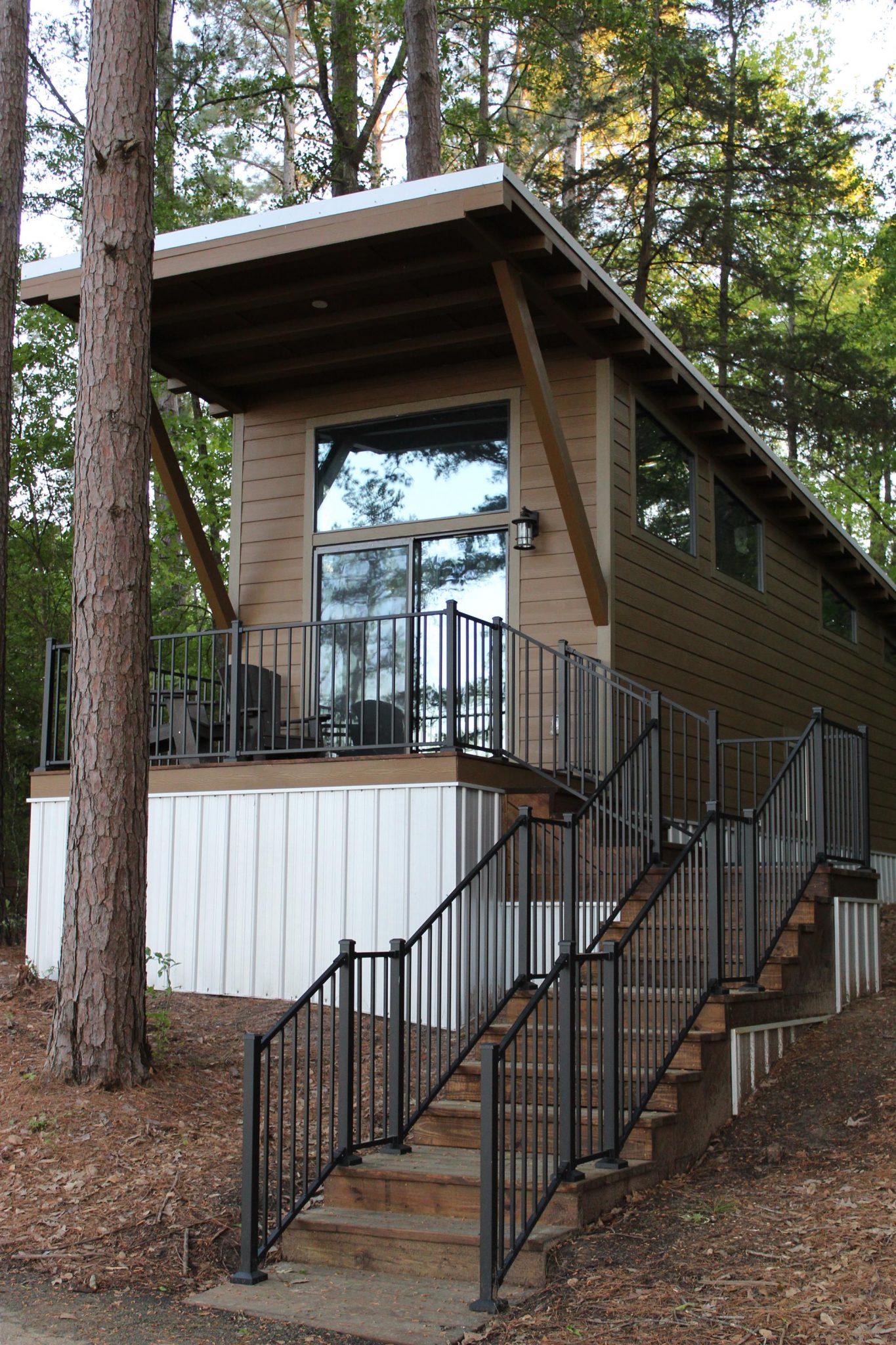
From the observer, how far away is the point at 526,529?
9.91m

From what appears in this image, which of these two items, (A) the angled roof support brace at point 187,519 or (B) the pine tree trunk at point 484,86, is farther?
(B) the pine tree trunk at point 484,86

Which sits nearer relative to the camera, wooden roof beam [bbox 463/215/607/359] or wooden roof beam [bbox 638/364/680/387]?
wooden roof beam [bbox 463/215/607/359]

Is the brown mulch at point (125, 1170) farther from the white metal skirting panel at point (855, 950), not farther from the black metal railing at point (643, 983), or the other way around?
the white metal skirting panel at point (855, 950)

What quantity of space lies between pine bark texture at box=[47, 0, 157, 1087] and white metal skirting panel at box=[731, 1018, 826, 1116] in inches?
113

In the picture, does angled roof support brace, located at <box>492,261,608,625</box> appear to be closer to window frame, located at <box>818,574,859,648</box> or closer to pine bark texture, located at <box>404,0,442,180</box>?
window frame, located at <box>818,574,859,648</box>

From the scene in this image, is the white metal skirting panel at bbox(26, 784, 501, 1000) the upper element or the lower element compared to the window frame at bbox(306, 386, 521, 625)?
lower

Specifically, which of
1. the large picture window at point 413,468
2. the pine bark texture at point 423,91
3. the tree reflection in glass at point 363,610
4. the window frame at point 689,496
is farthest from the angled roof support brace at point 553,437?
the pine bark texture at point 423,91

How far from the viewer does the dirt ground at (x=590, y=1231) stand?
13.8ft

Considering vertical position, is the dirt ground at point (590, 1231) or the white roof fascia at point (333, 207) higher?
the white roof fascia at point (333, 207)

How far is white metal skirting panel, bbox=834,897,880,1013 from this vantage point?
793 centimetres

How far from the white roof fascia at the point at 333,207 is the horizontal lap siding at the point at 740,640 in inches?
101

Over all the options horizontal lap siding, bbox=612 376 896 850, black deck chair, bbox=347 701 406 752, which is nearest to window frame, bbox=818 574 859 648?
horizontal lap siding, bbox=612 376 896 850

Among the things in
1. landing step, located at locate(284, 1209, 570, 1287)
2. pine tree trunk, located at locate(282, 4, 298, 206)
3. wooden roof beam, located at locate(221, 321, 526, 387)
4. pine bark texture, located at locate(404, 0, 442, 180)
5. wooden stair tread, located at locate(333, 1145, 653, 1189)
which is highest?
pine tree trunk, located at locate(282, 4, 298, 206)

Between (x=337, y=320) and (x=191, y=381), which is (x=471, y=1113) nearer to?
(x=337, y=320)
